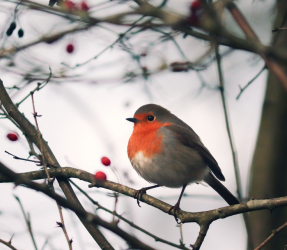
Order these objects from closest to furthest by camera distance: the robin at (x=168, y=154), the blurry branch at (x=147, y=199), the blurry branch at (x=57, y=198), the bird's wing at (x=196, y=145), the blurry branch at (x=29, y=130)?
the blurry branch at (x=57, y=198) → the blurry branch at (x=147, y=199) → the blurry branch at (x=29, y=130) → the robin at (x=168, y=154) → the bird's wing at (x=196, y=145)

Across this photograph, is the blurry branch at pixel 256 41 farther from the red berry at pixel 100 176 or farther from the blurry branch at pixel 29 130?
the blurry branch at pixel 29 130

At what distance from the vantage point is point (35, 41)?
474 cm

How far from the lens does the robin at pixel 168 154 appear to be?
14.5 feet

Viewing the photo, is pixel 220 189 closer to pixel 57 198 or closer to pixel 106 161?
→ pixel 106 161

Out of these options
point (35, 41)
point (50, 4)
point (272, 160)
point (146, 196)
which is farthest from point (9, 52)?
point (272, 160)

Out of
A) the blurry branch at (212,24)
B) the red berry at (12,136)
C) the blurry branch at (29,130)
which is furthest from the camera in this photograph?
the red berry at (12,136)

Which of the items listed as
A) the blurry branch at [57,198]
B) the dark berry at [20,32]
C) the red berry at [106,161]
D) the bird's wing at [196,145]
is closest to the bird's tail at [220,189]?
the bird's wing at [196,145]

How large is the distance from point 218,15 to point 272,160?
10.8 feet

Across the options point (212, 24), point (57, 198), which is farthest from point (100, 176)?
point (57, 198)

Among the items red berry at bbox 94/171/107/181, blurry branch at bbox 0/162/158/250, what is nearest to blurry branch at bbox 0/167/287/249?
red berry at bbox 94/171/107/181

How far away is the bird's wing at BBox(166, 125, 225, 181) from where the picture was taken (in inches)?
189

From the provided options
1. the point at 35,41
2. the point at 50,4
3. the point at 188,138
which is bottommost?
the point at 188,138

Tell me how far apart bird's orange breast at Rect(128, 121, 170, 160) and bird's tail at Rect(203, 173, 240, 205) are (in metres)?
0.90

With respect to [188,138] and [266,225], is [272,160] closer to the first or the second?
[266,225]
